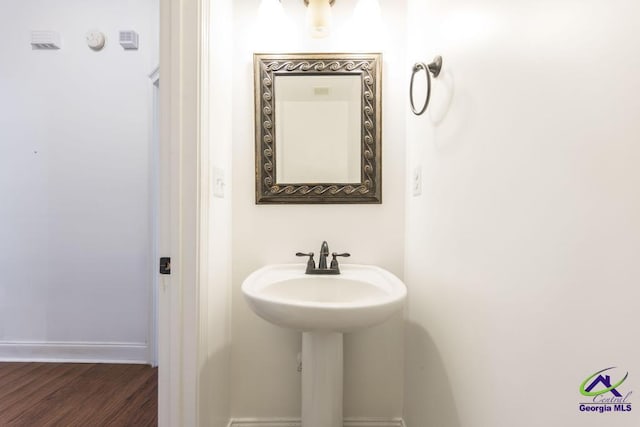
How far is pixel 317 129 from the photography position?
4.55 ft

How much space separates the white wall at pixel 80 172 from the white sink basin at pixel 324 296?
1.27 m

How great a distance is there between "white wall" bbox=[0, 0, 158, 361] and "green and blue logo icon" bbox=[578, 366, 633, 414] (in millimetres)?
2189

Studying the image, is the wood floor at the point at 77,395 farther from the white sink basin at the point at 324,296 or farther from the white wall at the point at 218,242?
the white sink basin at the point at 324,296

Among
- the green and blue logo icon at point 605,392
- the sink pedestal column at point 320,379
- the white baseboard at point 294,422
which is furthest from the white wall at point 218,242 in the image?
the green and blue logo icon at point 605,392

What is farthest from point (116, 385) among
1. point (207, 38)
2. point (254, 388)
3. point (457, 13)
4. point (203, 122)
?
point (457, 13)

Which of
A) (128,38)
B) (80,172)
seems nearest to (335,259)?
(80,172)

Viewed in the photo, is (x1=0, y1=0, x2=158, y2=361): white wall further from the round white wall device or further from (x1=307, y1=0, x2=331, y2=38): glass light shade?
(x1=307, y1=0, x2=331, y2=38): glass light shade

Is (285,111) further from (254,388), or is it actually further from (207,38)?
(254,388)

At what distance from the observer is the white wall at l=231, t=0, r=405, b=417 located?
1372 mm

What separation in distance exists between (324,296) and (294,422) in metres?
0.67

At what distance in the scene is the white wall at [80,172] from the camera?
1.98m

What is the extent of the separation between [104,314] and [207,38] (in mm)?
1964

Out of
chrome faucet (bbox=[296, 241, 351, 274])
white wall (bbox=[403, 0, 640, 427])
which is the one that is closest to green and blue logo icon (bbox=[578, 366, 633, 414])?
white wall (bbox=[403, 0, 640, 427])

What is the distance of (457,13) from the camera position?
0.86 m
